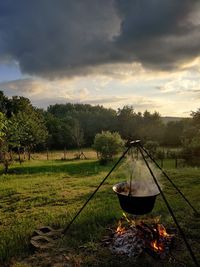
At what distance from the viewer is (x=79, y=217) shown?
9547 millimetres

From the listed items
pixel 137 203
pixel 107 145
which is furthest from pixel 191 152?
pixel 137 203

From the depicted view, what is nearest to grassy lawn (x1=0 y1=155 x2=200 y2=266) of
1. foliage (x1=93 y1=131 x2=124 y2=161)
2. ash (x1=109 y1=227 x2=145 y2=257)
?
ash (x1=109 y1=227 x2=145 y2=257)

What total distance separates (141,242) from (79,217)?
10.5ft

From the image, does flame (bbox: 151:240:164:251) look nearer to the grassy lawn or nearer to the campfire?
the campfire

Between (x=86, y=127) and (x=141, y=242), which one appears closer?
(x=141, y=242)

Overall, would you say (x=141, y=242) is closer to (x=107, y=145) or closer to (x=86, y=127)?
(x=107, y=145)

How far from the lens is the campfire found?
6.54m

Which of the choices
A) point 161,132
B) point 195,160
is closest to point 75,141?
point 161,132

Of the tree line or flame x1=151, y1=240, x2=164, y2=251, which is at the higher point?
the tree line

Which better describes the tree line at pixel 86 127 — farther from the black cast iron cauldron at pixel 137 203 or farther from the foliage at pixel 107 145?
the black cast iron cauldron at pixel 137 203

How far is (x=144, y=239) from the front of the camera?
670 centimetres

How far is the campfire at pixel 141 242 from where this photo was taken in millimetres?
6535

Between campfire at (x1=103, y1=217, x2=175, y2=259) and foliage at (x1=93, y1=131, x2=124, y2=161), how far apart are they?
23.7 m

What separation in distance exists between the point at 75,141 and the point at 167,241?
4638 centimetres
